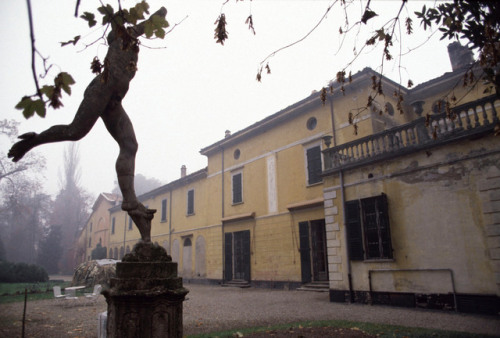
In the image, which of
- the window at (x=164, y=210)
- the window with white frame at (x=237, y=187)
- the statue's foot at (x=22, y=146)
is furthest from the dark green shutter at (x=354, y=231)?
the window at (x=164, y=210)

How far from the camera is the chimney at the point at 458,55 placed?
1453 cm

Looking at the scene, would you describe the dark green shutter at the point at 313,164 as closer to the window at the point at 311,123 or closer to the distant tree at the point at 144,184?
the window at the point at 311,123

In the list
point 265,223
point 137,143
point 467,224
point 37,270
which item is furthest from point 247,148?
point 37,270

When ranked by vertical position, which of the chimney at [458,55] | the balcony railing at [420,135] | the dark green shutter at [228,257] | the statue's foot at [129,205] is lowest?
the dark green shutter at [228,257]

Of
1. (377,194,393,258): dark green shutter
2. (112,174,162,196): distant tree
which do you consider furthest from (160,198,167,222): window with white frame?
(112,174,162,196): distant tree

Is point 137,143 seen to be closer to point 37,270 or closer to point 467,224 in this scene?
point 467,224

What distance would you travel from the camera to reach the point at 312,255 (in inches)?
561

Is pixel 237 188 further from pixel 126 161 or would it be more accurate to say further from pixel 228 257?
pixel 126 161

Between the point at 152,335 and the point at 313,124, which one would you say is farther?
the point at 313,124

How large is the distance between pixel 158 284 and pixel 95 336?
13.5 ft

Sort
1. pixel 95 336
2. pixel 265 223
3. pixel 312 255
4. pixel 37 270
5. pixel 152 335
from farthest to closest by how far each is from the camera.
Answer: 1. pixel 37 270
2. pixel 265 223
3. pixel 312 255
4. pixel 95 336
5. pixel 152 335

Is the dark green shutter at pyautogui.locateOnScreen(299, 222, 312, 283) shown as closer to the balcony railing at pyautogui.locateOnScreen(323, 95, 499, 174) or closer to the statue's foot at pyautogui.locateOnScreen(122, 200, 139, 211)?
the balcony railing at pyautogui.locateOnScreen(323, 95, 499, 174)

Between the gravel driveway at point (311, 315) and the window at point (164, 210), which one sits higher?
the window at point (164, 210)

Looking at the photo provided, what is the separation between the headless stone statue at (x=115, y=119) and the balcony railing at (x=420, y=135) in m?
6.22
